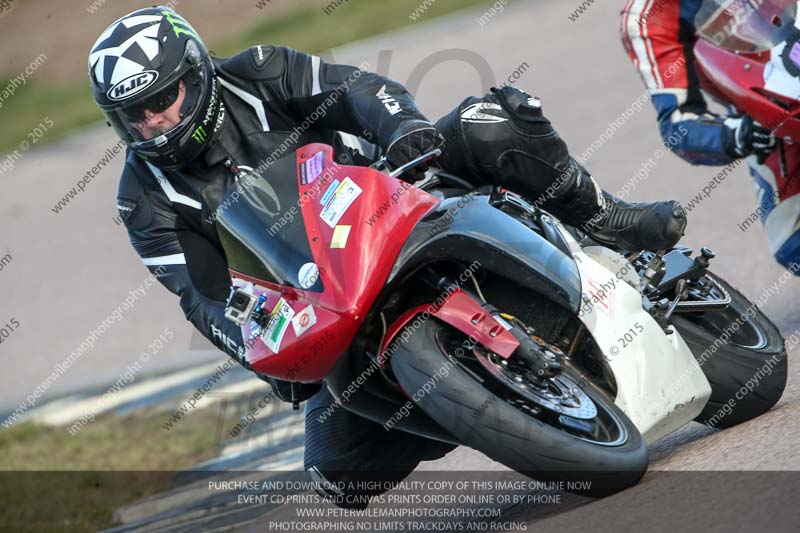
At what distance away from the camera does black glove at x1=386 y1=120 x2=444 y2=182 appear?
387cm

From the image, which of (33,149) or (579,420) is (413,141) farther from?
(33,149)

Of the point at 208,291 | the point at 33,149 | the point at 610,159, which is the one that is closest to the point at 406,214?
the point at 208,291

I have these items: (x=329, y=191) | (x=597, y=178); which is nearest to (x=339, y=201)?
(x=329, y=191)

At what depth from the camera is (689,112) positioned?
Result: 18.4ft

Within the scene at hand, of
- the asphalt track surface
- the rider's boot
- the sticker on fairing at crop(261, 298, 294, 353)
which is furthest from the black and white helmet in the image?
the asphalt track surface

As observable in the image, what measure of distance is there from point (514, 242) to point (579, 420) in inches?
22.7

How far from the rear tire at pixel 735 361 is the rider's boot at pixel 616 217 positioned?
323mm

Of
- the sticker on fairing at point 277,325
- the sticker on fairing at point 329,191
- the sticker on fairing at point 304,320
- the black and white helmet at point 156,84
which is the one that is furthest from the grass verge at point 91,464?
the sticker on fairing at point 329,191

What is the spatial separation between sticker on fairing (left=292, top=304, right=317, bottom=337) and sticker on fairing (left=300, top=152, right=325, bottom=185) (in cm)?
44

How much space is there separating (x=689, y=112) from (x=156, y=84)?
8.42ft

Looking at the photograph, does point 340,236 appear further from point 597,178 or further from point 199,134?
point 597,178

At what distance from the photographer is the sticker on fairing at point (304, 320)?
3573 mm

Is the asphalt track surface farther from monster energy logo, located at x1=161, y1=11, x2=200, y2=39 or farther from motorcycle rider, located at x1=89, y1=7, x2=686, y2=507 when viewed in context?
monster energy logo, located at x1=161, y1=11, x2=200, y2=39

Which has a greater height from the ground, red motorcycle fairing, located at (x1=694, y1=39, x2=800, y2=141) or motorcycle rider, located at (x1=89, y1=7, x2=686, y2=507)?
red motorcycle fairing, located at (x1=694, y1=39, x2=800, y2=141)
